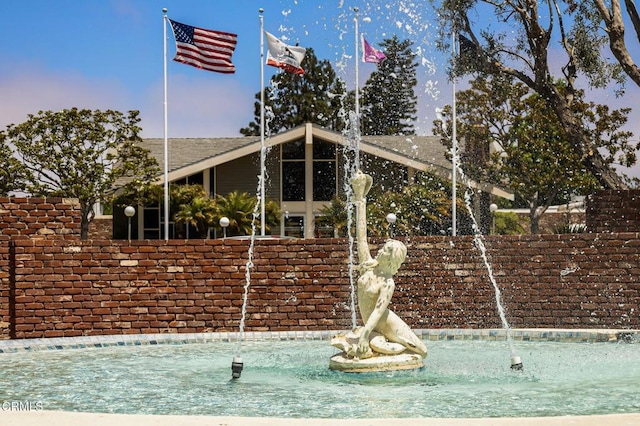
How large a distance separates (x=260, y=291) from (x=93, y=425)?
26.2 feet

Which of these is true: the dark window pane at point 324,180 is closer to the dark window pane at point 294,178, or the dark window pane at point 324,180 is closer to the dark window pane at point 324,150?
the dark window pane at point 324,150

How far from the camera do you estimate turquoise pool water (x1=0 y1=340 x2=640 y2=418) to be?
27.2 ft

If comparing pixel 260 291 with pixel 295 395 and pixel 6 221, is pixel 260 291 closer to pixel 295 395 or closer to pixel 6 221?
pixel 6 221

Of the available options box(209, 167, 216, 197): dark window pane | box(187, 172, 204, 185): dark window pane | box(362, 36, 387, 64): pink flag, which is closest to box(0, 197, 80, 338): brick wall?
box(362, 36, 387, 64): pink flag

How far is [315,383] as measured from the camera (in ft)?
31.9

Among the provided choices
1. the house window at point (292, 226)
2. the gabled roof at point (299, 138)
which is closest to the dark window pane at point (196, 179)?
the gabled roof at point (299, 138)

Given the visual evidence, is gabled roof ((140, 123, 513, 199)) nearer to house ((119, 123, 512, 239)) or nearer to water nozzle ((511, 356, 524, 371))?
house ((119, 123, 512, 239))

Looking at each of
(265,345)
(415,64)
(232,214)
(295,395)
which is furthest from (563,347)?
(415,64)

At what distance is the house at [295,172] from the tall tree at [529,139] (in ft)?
10.6

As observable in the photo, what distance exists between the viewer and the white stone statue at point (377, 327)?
10117mm

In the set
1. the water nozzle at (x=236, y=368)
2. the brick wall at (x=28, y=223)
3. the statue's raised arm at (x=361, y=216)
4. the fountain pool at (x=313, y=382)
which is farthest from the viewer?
the brick wall at (x=28, y=223)

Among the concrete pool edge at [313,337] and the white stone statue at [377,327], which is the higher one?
the white stone statue at [377,327]

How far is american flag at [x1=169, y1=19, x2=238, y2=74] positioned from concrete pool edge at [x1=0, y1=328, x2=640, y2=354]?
13.3 m

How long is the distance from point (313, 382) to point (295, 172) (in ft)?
92.2
